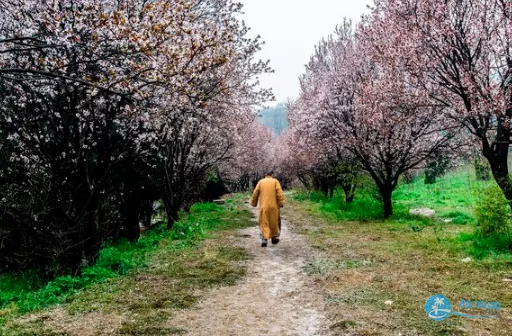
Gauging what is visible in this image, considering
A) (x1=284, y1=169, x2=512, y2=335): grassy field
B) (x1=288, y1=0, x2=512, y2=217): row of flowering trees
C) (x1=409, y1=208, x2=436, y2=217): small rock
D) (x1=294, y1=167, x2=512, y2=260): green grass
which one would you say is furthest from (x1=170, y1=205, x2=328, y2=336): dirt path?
(x1=409, y1=208, x2=436, y2=217): small rock

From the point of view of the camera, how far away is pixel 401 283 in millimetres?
7559

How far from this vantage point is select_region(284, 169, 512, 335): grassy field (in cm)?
556

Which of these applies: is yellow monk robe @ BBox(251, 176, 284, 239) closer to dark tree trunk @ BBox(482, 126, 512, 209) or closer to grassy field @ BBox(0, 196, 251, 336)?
grassy field @ BBox(0, 196, 251, 336)

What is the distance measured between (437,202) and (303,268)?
15.8 meters

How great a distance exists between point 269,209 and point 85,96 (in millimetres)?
5804

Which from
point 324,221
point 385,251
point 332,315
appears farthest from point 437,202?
point 332,315

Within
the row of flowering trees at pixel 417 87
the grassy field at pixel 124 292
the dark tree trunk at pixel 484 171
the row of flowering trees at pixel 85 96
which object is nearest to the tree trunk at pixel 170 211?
the row of flowering trees at pixel 85 96

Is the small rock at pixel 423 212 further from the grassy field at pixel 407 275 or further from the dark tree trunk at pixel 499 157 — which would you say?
the dark tree trunk at pixel 499 157

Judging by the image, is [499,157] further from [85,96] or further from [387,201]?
[85,96]

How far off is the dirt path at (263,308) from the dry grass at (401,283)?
0.34m

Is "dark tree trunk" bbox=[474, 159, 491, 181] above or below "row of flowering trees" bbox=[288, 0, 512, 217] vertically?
below

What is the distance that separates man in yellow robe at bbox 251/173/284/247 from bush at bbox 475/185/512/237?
5.30 metres

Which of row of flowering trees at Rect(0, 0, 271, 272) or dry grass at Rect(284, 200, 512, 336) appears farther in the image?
row of flowering trees at Rect(0, 0, 271, 272)

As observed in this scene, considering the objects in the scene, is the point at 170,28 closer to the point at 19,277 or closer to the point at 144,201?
the point at 19,277
